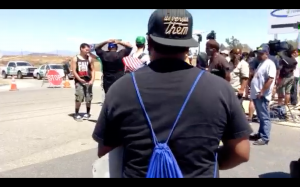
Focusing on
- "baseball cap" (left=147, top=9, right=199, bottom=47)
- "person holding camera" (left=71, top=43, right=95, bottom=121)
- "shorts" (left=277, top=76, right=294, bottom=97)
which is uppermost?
"baseball cap" (left=147, top=9, right=199, bottom=47)

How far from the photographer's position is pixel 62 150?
553 centimetres

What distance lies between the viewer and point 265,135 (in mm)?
6016

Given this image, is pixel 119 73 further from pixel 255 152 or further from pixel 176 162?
pixel 176 162

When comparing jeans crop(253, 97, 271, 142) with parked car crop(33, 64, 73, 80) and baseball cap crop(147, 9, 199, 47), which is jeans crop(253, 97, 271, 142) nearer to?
baseball cap crop(147, 9, 199, 47)

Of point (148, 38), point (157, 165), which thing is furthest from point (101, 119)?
point (148, 38)

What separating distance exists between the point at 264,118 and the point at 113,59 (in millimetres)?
3260

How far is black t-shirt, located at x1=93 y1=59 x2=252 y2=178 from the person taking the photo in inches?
61.2

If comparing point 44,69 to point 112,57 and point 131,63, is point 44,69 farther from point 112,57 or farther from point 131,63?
point 131,63

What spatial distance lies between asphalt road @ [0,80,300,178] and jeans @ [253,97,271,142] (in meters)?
0.26

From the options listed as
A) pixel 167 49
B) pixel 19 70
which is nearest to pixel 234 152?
pixel 167 49

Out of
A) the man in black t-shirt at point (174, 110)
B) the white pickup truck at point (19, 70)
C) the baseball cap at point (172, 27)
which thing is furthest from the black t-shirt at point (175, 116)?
the white pickup truck at point (19, 70)

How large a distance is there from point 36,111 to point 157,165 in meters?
9.10

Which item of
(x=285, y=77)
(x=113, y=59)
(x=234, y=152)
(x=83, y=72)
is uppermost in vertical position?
(x=234, y=152)

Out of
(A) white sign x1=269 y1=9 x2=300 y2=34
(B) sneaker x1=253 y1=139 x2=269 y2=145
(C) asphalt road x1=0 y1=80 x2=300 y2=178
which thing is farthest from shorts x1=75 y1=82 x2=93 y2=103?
(A) white sign x1=269 y1=9 x2=300 y2=34
